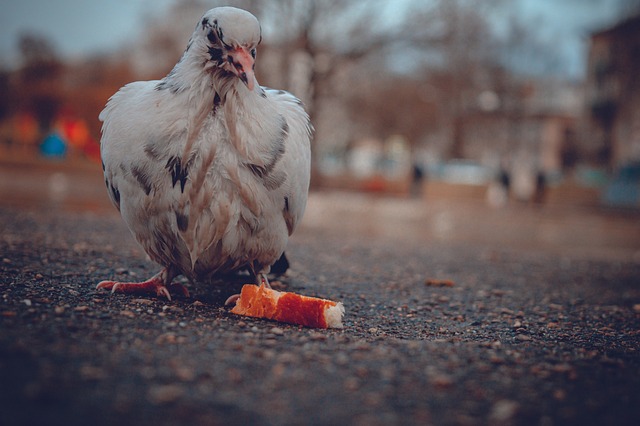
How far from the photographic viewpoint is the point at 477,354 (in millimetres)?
3012

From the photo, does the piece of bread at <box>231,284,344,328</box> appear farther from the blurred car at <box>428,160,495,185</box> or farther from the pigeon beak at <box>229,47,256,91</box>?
the blurred car at <box>428,160,495,185</box>

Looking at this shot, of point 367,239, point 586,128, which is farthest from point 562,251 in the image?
point 586,128

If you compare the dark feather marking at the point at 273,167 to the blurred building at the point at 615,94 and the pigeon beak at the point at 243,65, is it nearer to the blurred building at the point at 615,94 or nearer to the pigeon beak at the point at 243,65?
the pigeon beak at the point at 243,65

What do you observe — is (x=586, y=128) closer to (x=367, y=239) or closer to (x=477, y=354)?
(x=367, y=239)

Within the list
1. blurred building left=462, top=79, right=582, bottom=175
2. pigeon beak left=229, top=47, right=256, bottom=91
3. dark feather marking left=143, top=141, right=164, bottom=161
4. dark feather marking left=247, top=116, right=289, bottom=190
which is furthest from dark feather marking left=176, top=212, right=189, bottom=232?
blurred building left=462, top=79, right=582, bottom=175

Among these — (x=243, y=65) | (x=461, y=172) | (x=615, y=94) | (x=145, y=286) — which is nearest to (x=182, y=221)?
Answer: (x=145, y=286)

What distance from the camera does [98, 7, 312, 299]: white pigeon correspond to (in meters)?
3.31

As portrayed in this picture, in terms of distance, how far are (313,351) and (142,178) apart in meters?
1.47

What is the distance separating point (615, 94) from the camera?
36812 millimetres

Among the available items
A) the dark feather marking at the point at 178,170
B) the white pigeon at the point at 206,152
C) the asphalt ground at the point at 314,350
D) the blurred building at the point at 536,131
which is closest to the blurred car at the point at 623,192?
the blurred building at the point at 536,131

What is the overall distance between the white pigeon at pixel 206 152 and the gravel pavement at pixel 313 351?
0.54 metres

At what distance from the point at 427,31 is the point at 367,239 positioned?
1217cm

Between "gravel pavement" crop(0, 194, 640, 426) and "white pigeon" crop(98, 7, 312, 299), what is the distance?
1.76 feet

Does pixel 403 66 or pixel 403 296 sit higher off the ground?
pixel 403 66
